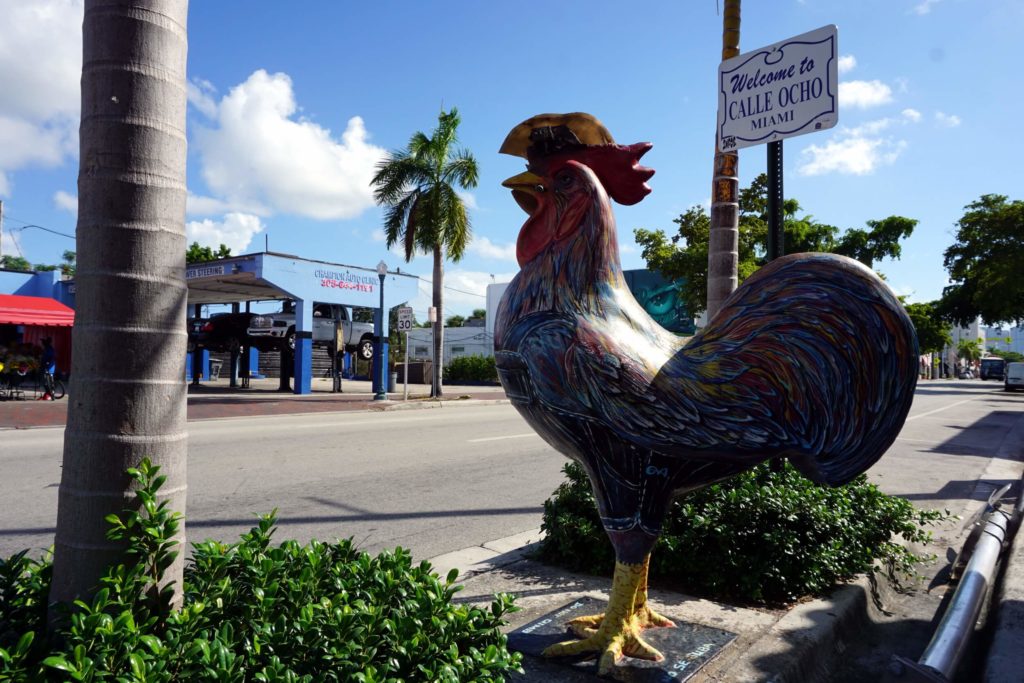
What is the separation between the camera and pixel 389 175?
68.5ft

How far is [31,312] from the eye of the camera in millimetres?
21109

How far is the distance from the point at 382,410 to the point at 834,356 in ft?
55.6

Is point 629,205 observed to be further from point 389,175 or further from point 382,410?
point 389,175

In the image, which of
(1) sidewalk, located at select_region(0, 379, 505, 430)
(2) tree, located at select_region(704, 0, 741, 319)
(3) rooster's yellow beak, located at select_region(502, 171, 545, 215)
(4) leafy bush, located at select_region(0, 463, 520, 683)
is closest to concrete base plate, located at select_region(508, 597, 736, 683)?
(4) leafy bush, located at select_region(0, 463, 520, 683)

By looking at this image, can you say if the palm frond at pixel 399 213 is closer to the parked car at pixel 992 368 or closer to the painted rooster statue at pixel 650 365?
the painted rooster statue at pixel 650 365

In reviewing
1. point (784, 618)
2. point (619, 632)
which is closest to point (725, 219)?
point (784, 618)

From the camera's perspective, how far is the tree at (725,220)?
197 inches

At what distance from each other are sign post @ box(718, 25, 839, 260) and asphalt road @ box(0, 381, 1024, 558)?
343 centimetres

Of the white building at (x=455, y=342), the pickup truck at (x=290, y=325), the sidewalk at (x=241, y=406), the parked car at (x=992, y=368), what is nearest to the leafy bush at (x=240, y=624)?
the sidewalk at (x=241, y=406)

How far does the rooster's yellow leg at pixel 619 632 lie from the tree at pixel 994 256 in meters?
32.7

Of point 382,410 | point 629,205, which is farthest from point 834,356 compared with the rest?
point 382,410

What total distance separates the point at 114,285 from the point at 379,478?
237 inches

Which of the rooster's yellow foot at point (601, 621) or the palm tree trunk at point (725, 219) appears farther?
the palm tree trunk at point (725, 219)

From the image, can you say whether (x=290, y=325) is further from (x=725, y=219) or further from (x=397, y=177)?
(x=725, y=219)
